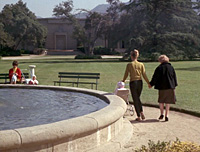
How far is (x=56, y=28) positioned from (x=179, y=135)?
258 ft

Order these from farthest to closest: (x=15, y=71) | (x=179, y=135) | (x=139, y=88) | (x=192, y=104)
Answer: (x=15, y=71)
(x=192, y=104)
(x=139, y=88)
(x=179, y=135)

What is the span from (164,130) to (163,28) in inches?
1653

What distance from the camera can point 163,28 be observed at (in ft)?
159

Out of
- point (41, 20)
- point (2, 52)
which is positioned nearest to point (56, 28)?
point (41, 20)

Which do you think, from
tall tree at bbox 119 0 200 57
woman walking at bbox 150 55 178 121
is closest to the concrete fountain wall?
woman walking at bbox 150 55 178 121

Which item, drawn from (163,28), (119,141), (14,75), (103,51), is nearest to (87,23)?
(103,51)

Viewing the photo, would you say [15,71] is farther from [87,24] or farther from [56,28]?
[56,28]

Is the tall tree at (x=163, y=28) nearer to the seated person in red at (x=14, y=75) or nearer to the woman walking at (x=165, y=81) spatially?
the seated person in red at (x=14, y=75)

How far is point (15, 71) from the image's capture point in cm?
1384

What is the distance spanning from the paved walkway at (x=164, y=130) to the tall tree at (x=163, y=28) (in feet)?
120

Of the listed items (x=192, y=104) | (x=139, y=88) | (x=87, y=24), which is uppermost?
(x=87, y=24)

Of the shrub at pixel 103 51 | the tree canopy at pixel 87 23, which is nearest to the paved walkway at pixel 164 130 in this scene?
the tree canopy at pixel 87 23

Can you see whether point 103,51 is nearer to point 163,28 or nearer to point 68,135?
point 163,28

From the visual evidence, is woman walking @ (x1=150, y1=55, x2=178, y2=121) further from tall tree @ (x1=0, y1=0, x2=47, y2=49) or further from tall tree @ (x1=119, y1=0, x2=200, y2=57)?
tall tree @ (x1=0, y1=0, x2=47, y2=49)
